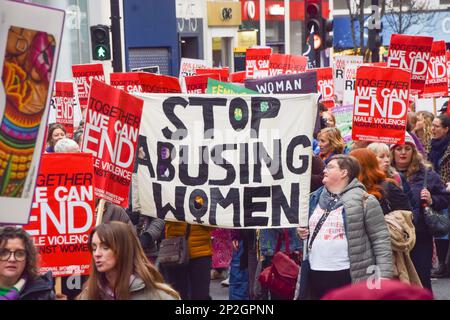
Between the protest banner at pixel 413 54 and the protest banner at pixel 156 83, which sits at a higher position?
the protest banner at pixel 413 54

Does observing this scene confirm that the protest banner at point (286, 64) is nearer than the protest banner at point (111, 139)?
No

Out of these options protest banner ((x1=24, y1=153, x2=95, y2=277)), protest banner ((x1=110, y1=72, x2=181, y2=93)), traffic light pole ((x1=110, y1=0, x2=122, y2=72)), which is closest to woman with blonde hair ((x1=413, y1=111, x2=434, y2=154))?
protest banner ((x1=110, y1=72, x2=181, y2=93))

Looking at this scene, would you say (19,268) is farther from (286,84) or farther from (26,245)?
(286,84)

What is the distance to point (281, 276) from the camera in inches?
338

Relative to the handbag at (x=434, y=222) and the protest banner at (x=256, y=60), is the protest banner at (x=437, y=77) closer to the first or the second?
the protest banner at (x=256, y=60)

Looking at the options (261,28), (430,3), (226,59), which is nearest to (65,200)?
(226,59)

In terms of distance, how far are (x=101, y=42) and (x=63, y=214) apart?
463 inches

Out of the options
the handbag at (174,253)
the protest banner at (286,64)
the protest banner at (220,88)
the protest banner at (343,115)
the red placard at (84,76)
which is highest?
the protest banner at (286,64)

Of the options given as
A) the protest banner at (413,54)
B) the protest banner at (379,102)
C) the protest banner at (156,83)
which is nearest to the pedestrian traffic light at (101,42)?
the protest banner at (156,83)

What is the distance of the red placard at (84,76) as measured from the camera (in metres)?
16.4

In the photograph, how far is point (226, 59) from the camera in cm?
4091

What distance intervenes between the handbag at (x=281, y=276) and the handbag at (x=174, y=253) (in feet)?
2.00

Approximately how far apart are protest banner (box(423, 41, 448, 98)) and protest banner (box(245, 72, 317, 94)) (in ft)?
21.4

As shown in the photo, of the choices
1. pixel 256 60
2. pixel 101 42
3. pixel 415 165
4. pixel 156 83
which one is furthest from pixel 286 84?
pixel 256 60
